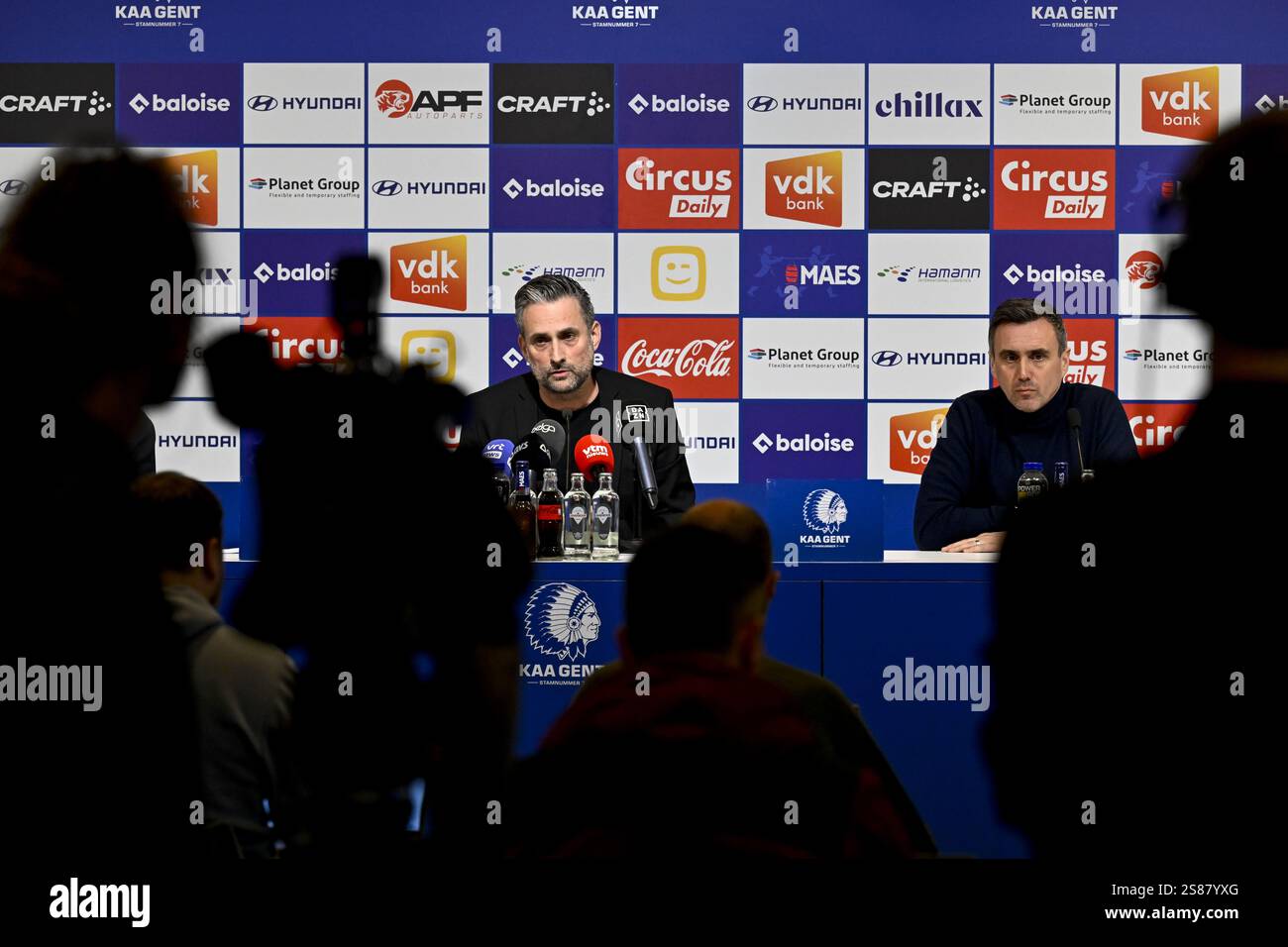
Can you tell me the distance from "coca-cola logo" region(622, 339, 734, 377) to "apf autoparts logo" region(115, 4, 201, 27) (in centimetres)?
208

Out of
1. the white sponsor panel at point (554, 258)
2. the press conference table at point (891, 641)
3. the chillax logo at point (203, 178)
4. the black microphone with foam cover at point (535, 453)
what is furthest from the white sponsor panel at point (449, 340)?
the press conference table at point (891, 641)

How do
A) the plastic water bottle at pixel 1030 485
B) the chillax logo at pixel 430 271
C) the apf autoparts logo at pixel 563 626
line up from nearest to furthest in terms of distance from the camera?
the apf autoparts logo at pixel 563 626 < the plastic water bottle at pixel 1030 485 < the chillax logo at pixel 430 271

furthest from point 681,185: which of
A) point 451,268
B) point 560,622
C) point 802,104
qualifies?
point 560,622

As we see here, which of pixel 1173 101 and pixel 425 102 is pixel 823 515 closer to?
pixel 425 102

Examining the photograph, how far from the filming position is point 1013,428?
3818 millimetres

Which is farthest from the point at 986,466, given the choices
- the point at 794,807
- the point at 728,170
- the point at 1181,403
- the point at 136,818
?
the point at 136,818

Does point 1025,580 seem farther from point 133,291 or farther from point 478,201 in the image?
point 478,201

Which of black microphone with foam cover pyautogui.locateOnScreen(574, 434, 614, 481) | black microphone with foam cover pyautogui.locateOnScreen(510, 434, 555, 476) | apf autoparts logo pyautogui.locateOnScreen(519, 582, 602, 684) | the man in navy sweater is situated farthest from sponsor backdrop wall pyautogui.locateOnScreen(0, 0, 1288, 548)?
apf autoparts logo pyautogui.locateOnScreen(519, 582, 602, 684)

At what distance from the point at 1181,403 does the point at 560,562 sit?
2.83 meters

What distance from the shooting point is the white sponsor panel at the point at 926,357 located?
4.54 m

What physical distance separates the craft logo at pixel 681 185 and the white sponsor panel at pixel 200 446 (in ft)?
5.72

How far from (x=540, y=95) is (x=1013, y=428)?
2.15 meters

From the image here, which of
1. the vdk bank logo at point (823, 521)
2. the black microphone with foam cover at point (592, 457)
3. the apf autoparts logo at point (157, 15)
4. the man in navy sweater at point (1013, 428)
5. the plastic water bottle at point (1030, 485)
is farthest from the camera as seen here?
the apf autoparts logo at point (157, 15)

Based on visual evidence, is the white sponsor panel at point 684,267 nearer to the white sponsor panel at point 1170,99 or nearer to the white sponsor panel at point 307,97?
the white sponsor panel at point 307,97
